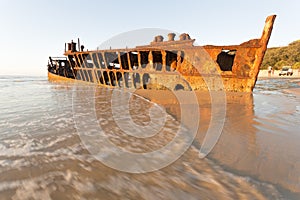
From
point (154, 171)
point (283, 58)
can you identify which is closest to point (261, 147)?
point (154, 171)

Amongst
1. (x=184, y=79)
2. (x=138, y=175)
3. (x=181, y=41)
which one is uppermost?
(x=181, y=41)

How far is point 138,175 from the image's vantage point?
1538 millimetres

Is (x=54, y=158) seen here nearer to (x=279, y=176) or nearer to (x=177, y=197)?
(x=177, y=197)

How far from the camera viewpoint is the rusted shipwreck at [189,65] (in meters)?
6.06

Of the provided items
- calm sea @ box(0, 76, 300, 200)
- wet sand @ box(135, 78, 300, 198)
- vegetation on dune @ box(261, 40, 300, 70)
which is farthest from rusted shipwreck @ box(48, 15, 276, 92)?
vegetation on dune @ box(261, 40, 300, 70)

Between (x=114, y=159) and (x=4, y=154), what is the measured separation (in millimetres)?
1212

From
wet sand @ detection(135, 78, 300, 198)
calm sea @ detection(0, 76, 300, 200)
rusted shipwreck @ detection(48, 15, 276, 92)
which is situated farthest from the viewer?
rusted shipwreck @ detection(48, 15, 276, 92)

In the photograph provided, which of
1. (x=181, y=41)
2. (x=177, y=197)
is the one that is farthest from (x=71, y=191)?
(x=181, y=41)

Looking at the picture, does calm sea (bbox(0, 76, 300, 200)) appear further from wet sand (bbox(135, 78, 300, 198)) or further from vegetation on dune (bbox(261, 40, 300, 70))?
vegetation on dune (bbox(261, 40, 300, 70))

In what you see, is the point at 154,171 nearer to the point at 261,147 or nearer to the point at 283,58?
the point at 261,147

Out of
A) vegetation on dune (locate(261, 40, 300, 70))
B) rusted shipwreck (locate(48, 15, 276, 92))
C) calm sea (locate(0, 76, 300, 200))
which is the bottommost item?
calm sea (locate(0, 76, 300, 200))

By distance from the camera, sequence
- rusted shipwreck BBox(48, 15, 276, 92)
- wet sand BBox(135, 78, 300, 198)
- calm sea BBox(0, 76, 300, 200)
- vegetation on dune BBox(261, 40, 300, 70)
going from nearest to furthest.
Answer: calm sea BBox(0, 76, 300, 200), wet sand BBox(135, 78, 300, 198), rusted shipwreck BBox(48, 15, 276, 92), vegetation on dune BBox(261, 40, 300, 70)

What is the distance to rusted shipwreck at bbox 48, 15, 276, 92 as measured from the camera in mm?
6062

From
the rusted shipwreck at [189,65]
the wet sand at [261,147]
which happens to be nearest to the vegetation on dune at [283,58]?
the rusted shipwreck at [189,65]
